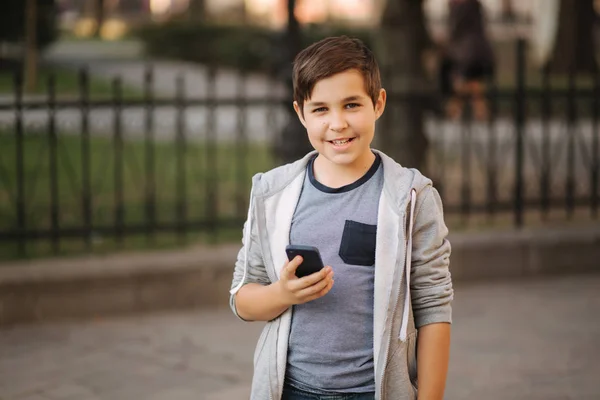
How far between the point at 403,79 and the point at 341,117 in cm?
694

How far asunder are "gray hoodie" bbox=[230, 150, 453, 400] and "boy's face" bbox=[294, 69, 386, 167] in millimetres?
116

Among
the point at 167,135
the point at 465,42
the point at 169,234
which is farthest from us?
the point at 465,42

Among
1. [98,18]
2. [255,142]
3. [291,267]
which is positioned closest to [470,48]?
[255,142]

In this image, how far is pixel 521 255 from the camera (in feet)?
26.9

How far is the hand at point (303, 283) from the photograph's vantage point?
2.63m

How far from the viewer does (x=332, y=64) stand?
2.75 m

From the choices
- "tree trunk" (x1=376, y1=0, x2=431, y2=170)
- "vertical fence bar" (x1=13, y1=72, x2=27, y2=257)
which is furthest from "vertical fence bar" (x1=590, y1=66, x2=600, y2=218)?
"vertical fence bar" (x1=13, y1=72, x2=27, y2=257)

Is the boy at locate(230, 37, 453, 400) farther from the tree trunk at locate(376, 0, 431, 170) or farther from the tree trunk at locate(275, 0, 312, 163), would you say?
the tree trunk at locate(376, 0, 431, 170)

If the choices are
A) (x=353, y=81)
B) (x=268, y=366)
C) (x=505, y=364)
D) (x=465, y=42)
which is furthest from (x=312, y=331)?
(x=465, y=42)

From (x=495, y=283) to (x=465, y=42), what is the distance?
367 inches

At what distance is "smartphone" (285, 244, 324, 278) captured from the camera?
261 cm

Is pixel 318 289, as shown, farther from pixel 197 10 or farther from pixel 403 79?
pixel 197 10

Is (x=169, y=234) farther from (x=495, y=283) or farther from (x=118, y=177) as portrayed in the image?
(x=495, y=283)

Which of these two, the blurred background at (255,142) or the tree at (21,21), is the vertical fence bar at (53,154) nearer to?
the blurred background at (255,142)
